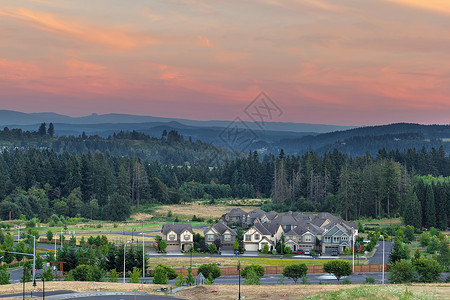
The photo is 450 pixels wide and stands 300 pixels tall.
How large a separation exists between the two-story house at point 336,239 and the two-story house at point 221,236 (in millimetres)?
17193

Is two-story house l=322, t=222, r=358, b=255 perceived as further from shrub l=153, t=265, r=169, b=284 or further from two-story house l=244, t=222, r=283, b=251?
shrub l=153, t=265, r=169, b=284

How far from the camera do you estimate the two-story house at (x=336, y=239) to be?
103 m

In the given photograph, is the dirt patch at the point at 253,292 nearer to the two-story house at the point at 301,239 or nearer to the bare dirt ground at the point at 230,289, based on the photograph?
the bare dirt ground at the point at 230,289

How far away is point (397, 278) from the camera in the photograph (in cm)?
6944

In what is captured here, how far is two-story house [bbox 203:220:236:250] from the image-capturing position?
353ft

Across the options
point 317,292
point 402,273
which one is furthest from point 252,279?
point 402,273

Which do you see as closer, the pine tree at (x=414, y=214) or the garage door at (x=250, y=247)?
the garage door at (x=250, y=247)

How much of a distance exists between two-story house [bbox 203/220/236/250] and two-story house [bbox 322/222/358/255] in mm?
17193

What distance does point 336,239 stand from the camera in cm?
10394

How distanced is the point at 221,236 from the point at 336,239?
20.9m

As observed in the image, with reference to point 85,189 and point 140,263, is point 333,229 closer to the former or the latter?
point 140,263

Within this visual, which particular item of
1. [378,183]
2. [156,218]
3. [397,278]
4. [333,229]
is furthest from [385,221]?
[397,278]

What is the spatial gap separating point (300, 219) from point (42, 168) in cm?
8675

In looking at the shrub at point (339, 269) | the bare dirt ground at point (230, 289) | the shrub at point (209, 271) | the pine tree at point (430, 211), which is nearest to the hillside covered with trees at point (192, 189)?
the pine tree at point (430, 211)
